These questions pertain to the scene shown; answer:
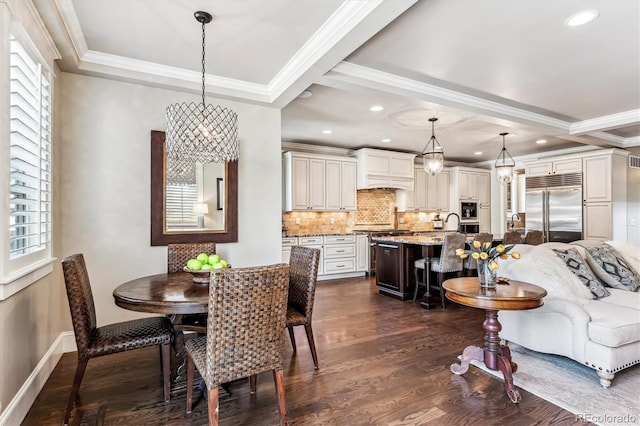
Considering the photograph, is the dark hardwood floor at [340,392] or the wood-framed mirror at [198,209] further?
the wood-framed mirror at [198,209]

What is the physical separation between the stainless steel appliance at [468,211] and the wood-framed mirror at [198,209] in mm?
6084

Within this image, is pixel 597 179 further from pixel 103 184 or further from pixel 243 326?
pixel 103 184

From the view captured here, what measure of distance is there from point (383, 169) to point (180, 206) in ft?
14.8

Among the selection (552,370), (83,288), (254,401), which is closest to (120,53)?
(83,288)

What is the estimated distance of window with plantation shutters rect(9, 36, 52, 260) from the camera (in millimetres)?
1986

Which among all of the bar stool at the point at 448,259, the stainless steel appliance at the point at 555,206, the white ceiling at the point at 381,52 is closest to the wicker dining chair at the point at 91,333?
the white ceiling at the point at 381,52

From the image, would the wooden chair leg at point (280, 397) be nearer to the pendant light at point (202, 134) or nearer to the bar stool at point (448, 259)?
the pendant light at point (202, 134)

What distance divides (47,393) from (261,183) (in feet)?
8.12

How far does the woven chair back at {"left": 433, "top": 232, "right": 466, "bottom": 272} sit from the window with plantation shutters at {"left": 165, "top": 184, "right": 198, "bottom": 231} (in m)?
3.03

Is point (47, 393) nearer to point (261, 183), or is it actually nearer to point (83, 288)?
point (83, 288)

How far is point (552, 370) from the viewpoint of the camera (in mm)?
2623

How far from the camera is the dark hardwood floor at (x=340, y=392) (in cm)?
204

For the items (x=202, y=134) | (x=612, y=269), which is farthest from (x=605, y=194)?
(x=202, y=134)

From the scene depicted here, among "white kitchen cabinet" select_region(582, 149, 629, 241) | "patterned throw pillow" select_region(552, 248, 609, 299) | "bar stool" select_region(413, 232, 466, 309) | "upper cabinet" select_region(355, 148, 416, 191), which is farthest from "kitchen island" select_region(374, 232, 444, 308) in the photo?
"white kitchen cabinet" select_region(582, 149, 629, 241)
